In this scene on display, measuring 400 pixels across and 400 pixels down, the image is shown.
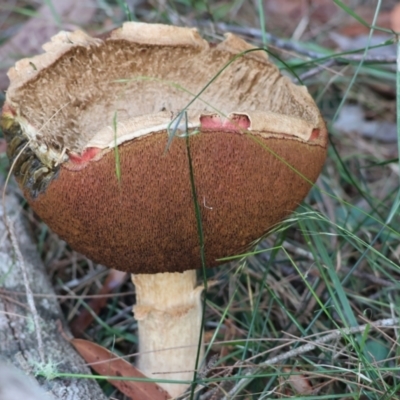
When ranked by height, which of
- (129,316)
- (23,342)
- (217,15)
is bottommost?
(129,316)

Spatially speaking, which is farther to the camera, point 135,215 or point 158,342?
point 158,342

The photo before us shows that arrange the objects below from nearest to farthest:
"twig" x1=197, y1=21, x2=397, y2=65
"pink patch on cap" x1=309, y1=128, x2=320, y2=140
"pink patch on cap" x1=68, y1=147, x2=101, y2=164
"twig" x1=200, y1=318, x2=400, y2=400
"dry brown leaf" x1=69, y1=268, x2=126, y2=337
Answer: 1. "pink patch on cap" x1=68, y1=147, x2=101, y2=164
2. "pink patch on cap" x1=309, y1=128, x2=320, y2=140
3. "twig" x1=200, y1=318, x2=400, y2=400
4. "dry brown leaf" x1=69, y1=268, x2=126, y2=337
5. "twig" x1=197, y1=21, x2=397, y2=65

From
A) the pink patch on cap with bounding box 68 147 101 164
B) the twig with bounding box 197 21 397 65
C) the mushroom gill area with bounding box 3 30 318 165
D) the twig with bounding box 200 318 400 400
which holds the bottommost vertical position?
the twig with bounding box 200 318 400 400

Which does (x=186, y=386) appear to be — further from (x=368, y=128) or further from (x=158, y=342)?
(x=368, y=128)

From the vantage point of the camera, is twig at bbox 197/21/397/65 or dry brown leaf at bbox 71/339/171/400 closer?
dry brown leaf at bbox 71/339/171/400

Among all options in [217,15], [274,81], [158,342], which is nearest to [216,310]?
[158,342]

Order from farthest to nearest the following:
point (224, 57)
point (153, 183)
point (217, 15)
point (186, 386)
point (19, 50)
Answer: point (217, 15), point (19, 50), point (224, 57), point (186, 386), point (153, 183)

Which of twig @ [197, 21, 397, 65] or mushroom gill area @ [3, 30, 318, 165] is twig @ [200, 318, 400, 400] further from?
twig @ [197, 21, 397, 65]

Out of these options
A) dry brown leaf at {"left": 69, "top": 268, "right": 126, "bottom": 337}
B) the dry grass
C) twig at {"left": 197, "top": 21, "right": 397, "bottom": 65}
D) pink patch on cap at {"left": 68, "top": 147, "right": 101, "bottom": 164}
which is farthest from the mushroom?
twig at {"left": 197, "top": 21, "right": 397, "bottom": 65}
